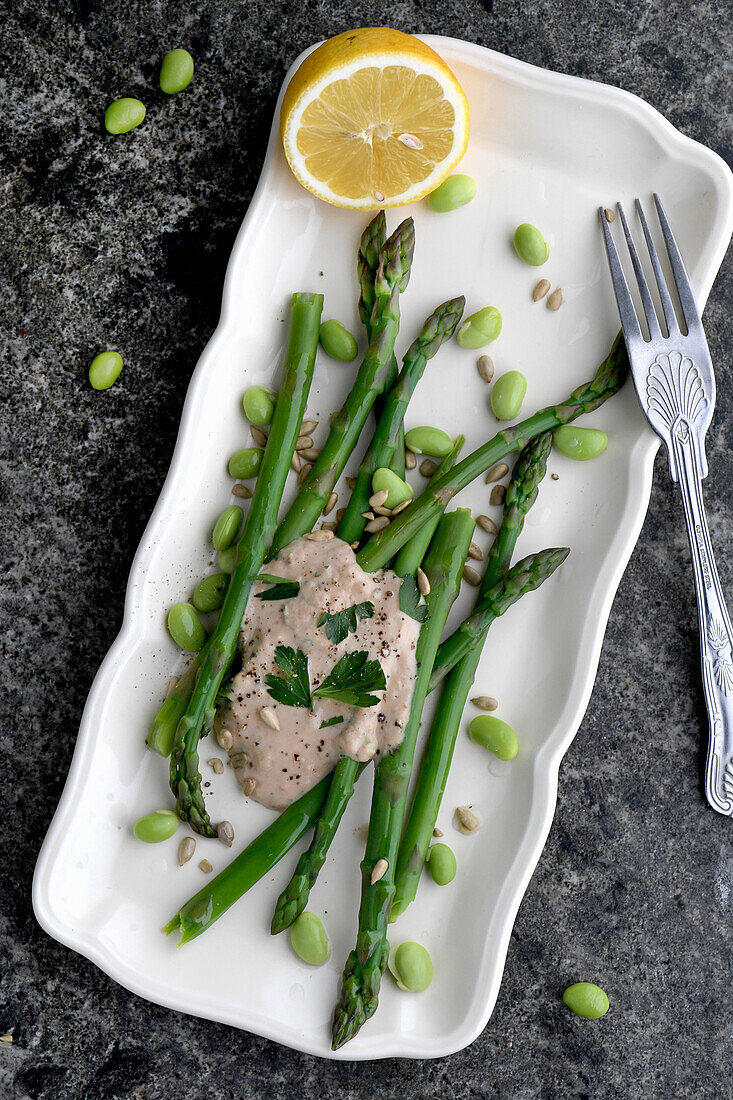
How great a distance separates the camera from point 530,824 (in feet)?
6.81

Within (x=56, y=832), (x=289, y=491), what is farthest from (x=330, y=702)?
(x=56, y=832)

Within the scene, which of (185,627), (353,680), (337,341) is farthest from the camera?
(337,341)

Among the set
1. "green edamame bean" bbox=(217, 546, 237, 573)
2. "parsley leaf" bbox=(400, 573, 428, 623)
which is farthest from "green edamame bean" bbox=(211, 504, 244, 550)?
"parsley leaf" bbox=(400, 573, 428, 623)

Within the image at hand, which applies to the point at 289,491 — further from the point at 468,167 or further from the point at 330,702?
the point at 468,167

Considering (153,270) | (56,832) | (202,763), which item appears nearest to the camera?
(56,832)

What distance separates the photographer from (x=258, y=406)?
7.05 ft

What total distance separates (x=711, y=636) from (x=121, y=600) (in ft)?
5.15

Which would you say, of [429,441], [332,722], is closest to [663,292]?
[429,441]

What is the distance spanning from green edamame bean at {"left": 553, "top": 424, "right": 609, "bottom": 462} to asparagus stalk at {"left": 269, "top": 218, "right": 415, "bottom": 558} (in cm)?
49

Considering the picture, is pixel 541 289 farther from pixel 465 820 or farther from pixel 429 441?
pixel 465 820

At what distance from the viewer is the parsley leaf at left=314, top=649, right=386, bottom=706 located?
6.46ft

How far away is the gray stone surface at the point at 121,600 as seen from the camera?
2174mm

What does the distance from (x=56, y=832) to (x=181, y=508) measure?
32.6 inches

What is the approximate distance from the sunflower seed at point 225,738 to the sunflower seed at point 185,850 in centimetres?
25
